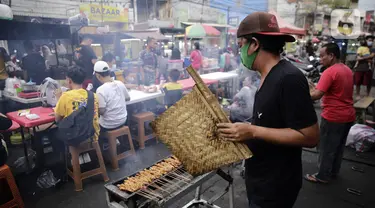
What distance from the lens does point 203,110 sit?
5.37ft

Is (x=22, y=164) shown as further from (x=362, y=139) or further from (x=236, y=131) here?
(x=362, y=139)

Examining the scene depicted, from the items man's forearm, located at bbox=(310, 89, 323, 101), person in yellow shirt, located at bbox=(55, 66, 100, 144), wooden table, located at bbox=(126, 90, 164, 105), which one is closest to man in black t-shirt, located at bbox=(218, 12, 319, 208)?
man's forearm, located at bbox=(310, 89, 323, 101)

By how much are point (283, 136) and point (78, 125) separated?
3416 mm

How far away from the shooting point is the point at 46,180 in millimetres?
4281

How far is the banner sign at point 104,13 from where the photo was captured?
1557 centimetres

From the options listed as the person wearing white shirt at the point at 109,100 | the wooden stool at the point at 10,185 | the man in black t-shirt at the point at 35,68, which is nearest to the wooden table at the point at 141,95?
the person wearing white shirt at the point at 109,100

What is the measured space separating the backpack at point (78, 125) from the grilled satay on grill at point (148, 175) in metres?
1.64

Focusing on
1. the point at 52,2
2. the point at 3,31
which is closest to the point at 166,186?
the point at 3,31

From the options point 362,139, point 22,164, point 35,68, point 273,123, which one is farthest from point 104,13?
point 273,123

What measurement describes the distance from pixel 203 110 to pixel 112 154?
3.67 meters

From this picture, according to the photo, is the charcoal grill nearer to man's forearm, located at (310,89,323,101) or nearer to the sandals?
man's forearm, located at (310,89,323,101)

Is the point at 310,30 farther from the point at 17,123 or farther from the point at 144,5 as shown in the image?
the point at 17,123

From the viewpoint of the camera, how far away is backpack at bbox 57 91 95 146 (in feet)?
12.6

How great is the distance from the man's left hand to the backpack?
10.1ft
